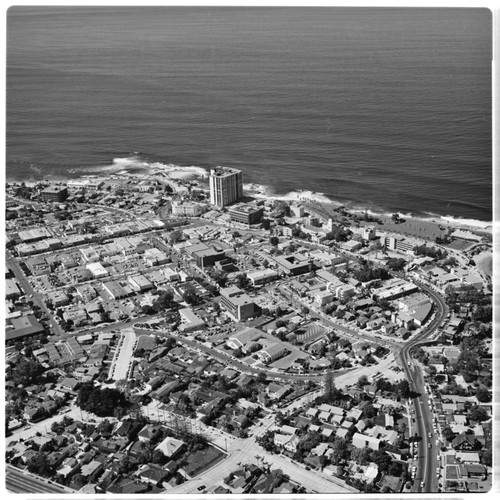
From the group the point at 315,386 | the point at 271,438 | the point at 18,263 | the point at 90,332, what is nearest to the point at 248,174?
the point at 18,263

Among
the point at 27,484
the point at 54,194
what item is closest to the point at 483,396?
the point at 27,484

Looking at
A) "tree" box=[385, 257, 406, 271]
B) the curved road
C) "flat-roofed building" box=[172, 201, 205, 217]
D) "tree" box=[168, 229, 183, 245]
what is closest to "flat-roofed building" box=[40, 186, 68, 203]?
"flat-roofed building" box=[172, 201, 205, 217]

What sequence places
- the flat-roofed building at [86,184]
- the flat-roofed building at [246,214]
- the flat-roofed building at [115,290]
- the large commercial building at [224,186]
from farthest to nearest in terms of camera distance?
the flat-roofed building at [86,184] < the large commercial building at [224,186] < the flat-roofed building at [246,214] < the flat-roofed building at [115,290]

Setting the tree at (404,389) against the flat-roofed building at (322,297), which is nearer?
the tree at (404,389)

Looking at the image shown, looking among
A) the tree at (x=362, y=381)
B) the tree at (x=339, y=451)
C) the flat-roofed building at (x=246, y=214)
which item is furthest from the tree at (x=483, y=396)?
the flat-roofed building at (x=246, y=214)

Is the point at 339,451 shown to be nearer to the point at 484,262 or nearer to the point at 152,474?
the point at 152,474

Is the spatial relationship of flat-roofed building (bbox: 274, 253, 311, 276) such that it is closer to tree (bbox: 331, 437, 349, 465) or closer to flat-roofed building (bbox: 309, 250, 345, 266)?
flat-roofed building (bbox: 309, 250, 345, 266)

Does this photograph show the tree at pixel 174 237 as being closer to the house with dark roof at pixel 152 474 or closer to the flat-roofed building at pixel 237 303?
the flat-roofed building at pixel 237 303
